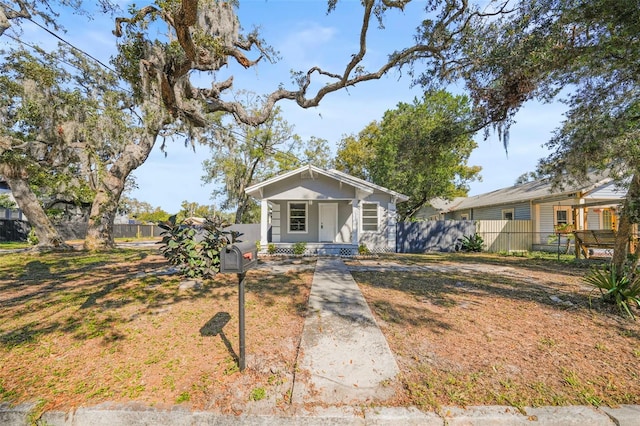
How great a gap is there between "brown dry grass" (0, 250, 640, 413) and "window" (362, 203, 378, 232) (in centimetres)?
963

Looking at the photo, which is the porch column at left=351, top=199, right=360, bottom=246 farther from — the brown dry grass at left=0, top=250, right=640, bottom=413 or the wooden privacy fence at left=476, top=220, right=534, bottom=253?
the wooden privacy fence at left=476, top=220, right=534, bottom=253

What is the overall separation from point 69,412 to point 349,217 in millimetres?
13620

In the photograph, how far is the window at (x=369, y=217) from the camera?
1619 cm

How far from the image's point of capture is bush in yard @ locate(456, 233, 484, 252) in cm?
1653

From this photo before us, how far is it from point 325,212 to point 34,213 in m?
12.9

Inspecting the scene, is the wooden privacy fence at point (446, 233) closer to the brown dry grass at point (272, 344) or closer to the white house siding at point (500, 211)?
the white house siding at point (500, 211)

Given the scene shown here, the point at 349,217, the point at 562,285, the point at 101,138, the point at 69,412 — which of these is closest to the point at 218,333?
the point at 69,412

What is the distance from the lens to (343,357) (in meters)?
3.29

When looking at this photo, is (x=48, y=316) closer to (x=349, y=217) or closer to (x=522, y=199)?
(x=349, y=217)

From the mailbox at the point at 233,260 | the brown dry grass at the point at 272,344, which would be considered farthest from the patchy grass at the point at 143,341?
the mailbox at the point at 233,260

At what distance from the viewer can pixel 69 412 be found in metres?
2.47

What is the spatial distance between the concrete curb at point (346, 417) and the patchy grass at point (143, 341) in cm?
12

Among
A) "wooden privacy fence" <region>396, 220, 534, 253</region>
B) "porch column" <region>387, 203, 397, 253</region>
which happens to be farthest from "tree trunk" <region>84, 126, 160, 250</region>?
"wooden privacy fence" <region>396, 220, 534, 253</region>

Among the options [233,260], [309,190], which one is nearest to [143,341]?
[233,260]
